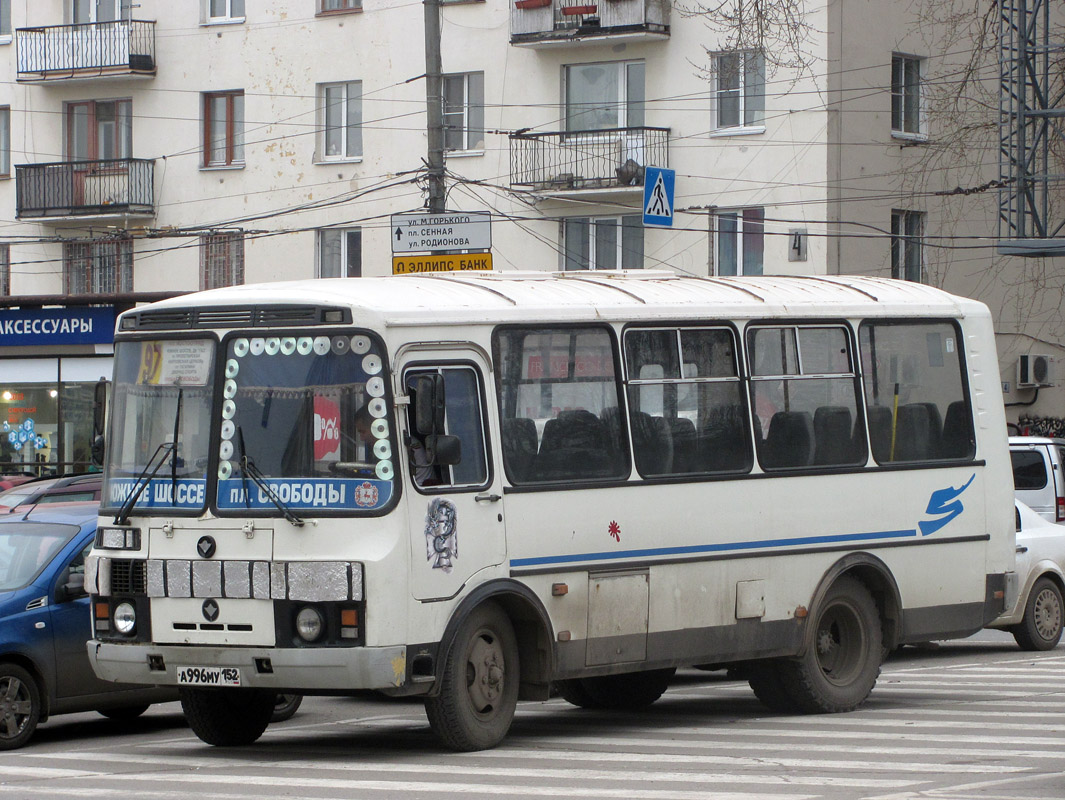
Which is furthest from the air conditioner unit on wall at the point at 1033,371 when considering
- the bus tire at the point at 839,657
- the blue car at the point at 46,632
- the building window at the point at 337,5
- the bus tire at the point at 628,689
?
the blue car at the point at 46,632

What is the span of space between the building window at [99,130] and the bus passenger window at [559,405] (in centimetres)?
3106

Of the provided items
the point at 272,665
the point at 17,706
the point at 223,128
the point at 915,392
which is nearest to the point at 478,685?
the point at 272,665

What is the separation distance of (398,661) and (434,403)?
1447 millimetres

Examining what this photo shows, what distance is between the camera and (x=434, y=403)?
1074 centimetres

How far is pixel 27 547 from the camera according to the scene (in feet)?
41.7

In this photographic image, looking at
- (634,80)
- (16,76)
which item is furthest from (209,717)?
(16,76)

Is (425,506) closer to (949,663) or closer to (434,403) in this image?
(434,403)

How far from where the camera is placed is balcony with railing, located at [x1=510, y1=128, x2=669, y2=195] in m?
34.9

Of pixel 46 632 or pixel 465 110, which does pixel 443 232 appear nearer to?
pixel 46 632

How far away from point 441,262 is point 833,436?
32.0 feet

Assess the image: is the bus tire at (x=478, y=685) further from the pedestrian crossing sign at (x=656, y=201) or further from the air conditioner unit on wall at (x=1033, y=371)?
the air conditioner unit on wall at (x=1033, y=371)

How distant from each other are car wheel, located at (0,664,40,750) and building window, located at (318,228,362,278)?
2665 centimetres

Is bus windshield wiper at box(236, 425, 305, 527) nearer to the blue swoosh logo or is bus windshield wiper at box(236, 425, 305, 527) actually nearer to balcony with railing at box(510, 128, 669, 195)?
the blue swoosh logo

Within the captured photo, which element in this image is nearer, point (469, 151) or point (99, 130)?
point (469, 151)
